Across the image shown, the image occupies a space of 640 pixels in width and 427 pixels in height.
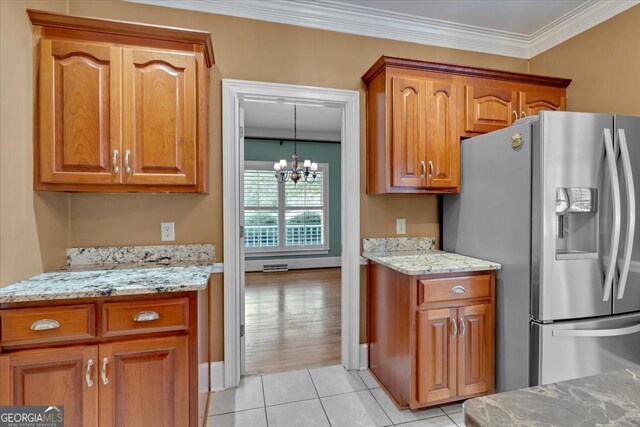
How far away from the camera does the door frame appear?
2328 millimetres

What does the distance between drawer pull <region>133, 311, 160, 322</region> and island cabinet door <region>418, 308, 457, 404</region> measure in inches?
58.1

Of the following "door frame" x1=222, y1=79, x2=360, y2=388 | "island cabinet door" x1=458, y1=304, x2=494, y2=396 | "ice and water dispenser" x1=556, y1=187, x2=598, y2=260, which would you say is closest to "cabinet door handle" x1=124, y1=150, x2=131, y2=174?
"door frame" x1=222, y1=79, x2=360, y2=388

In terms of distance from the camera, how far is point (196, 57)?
1.94m

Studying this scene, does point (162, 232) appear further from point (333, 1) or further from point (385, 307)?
point (333, 1)

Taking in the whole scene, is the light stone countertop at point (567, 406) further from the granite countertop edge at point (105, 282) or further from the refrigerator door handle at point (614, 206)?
the refrigerator door handle at point (614, 206)

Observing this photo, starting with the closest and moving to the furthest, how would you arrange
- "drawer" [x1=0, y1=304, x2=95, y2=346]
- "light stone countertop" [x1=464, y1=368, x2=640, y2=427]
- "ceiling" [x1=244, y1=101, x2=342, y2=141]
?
"light stone countertop" [x1=464, y1=368, x2=640, y2=427], "drawer" [x1=0, y1=304, x2=95, y2=346], "ceiling" [x1=244, y1=101, x2=342, y2=141]

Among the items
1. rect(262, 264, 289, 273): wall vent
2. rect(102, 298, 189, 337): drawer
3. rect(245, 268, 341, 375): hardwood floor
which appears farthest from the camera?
rect(262, 264, 289, 273): wall vent

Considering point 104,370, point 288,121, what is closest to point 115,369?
point 104,370

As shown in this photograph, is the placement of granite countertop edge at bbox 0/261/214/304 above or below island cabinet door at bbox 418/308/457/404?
above

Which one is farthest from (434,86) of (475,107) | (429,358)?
(429,358)

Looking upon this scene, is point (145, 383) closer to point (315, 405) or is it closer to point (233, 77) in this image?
point (315, 405)

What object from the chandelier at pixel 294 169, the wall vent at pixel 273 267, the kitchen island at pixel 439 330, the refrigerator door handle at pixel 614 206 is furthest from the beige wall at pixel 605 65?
the wall vent at pixel 273 267

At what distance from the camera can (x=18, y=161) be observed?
1628 mm

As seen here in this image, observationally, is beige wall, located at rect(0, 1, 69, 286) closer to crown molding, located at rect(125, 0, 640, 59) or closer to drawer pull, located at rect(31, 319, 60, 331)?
drawer pull, located at rect(31, 319, 60, 331)
